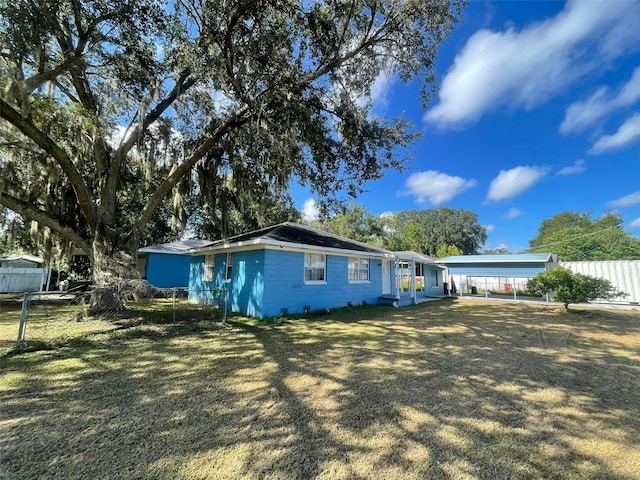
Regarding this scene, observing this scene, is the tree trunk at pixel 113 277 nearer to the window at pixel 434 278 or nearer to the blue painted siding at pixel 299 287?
the blue painted siding at pixel 299 287

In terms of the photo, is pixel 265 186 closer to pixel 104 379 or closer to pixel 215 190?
pixel 215 190

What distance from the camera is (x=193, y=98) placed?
9391 millimetres

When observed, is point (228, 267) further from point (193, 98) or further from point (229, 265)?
point (193, 98)

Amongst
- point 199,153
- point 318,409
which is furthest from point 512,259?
point 318,409

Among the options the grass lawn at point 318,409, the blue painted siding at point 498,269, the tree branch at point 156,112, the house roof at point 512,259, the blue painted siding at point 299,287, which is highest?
the tree branch at point 156,112

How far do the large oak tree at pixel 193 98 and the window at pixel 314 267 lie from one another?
2516 millimetres

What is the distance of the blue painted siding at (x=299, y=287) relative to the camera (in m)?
9.24

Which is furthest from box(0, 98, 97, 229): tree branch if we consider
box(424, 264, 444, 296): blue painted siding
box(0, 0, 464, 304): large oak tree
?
box(424, 264, 444, 296): blue painted siding

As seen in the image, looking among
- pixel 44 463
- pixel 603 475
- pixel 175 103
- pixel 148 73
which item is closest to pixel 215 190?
pixel 175 103

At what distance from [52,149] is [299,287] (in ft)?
25.6

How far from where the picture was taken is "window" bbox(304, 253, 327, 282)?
1062 centimetres

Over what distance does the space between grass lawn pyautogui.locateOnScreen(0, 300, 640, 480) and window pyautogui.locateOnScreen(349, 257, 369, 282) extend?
624cm

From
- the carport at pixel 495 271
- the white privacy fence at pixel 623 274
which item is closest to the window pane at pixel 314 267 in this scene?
the carport at pixel 495 271

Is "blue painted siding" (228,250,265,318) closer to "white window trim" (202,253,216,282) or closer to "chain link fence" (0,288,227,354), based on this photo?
"chain link fence" (0,288,227,354)
